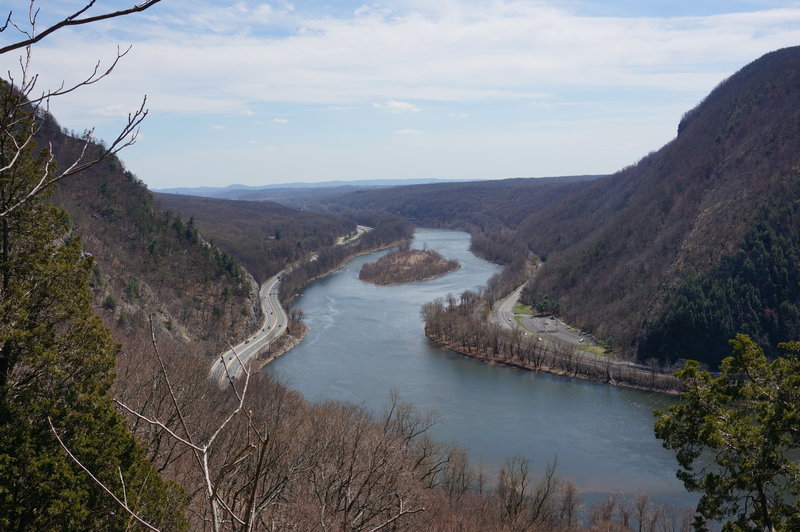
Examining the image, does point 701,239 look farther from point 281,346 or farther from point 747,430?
point 747,430

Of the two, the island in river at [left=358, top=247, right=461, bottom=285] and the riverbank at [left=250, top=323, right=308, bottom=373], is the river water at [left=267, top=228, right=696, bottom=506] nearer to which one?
the riverbank at [left=250, top=323, right=308, bottom=373]

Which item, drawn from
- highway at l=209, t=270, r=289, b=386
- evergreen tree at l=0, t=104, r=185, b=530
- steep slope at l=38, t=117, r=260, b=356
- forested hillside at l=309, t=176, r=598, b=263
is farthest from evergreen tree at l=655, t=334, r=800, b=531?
forested hillside at l=309, t=176, r=598, b=263

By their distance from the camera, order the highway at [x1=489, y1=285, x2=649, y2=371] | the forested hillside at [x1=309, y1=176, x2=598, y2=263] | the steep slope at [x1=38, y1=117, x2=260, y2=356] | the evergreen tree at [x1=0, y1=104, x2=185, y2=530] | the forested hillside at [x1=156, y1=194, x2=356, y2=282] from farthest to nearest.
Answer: the forested hillside at [x1=309, y1=176, x2=598, y2=263] → the forested hillside at [x1=156, y1=194, x2=356, y2=282] → the highway at [x1=489, y1=285, x2=649, y2=371] → the steep slope at [x1=38, y1=117, x2=260, y2=356] → the evergreen tree at [x1=0, y1=104, x2=185, y2=530]

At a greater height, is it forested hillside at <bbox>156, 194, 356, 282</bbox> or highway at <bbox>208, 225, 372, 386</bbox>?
forested hillside at <bbox>156, 194, 356, 282</bbox>

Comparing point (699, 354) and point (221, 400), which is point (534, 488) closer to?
point (221, 400)

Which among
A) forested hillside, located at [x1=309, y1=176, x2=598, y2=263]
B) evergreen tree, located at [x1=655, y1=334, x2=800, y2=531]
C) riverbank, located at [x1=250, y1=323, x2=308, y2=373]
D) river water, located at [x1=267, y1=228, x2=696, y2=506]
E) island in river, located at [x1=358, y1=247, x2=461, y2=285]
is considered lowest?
river water, located at [x1=267, y1=228, x2=696, y2=506]

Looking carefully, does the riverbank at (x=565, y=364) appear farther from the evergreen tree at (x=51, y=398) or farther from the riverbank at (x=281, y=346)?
the evergreen tree at (x=51, y=398)

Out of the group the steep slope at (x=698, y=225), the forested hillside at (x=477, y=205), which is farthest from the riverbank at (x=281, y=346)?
the forested hillside at (x=477, y=205)

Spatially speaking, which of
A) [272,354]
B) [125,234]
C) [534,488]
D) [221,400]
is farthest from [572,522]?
[125,234]
